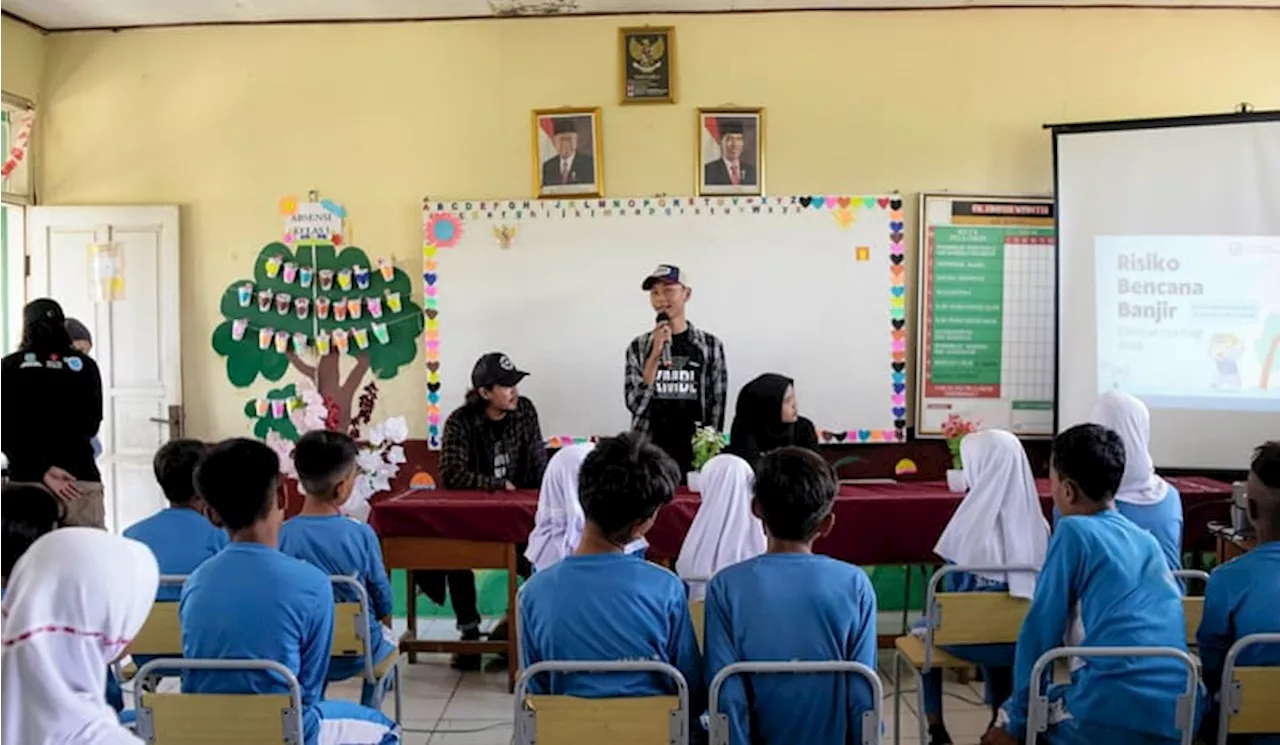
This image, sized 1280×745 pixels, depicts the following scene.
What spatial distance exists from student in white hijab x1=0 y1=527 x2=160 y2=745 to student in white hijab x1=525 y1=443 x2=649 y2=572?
5.96 ft

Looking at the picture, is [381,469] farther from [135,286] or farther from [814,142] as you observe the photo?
[814,142]

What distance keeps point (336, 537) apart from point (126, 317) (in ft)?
10.3

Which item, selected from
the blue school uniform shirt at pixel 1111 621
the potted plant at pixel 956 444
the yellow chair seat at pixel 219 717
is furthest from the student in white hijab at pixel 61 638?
the potted plant at pixel 956 444

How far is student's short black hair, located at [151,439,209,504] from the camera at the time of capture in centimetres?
276

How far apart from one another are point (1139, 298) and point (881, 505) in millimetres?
1840

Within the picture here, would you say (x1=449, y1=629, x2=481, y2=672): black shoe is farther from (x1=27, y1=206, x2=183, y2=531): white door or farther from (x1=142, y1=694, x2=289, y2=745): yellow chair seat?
(x1=142, y1=694, x2=289, y2=745): yellow chair seat

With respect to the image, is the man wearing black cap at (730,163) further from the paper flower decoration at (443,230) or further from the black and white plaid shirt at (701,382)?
the paper flower decoration at (443,230)

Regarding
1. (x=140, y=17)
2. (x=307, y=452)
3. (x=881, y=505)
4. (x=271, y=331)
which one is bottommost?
(x=881, y=505)

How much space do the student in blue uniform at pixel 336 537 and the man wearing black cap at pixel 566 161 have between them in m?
2.53

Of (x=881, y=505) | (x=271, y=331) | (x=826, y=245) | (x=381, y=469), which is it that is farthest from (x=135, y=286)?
(x=881, y=505)

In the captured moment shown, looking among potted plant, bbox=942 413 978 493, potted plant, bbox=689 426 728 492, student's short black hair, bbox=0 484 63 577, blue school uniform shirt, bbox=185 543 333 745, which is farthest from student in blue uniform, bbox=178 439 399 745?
potted plant, bbox=942 413 978 493

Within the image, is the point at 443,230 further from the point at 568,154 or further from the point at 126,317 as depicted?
the point at 126,317

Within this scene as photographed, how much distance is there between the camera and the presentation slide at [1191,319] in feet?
15.1

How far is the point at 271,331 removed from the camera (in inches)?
203
